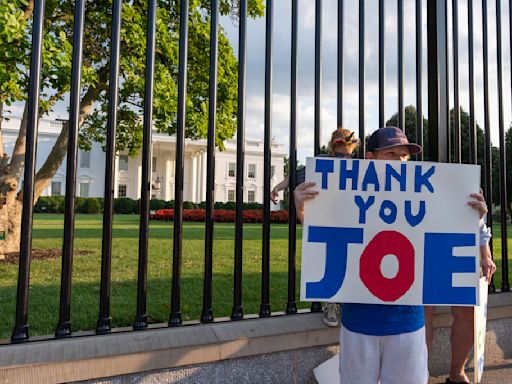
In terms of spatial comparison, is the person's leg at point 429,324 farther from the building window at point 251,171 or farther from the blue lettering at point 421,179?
the building window at point 251,171

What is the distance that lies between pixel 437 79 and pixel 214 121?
6.19 ft

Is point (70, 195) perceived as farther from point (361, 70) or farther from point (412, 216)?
point (361, 70)

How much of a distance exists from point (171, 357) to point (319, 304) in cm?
117

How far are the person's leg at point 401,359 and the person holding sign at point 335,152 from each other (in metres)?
0.85

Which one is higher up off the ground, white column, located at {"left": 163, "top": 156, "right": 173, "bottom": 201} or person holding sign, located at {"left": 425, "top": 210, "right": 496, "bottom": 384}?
white column, located at {"left": 163, "top": 156, "right": 173, "bottom": 201}

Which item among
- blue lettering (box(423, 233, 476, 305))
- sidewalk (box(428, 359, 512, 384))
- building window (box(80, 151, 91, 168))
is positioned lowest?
sidewalk (box(428, 359, 512, 384))

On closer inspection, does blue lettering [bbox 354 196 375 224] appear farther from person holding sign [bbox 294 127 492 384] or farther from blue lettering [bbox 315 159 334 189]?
blue lettering [bbox 315 159 334 189]

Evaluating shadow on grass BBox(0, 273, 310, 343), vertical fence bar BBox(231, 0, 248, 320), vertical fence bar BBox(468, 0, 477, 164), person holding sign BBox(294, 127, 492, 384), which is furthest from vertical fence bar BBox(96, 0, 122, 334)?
vertical fence bar BBox(468, 0, 477, 164)

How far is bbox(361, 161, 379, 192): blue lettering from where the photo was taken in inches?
82.7

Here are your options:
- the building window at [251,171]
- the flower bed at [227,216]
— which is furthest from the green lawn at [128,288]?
the building window at [251,171]

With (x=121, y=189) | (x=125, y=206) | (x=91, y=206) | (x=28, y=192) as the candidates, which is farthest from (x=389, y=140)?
(x=121, y=189)

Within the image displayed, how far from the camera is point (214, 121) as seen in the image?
8.70 feet

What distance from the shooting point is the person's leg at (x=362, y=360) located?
75.1 inches

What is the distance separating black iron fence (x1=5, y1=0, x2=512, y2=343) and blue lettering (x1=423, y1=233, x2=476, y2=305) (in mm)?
947
